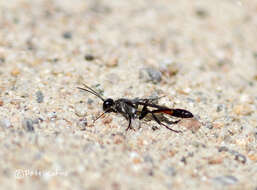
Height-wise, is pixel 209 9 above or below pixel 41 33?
above

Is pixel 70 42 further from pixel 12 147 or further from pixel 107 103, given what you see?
pixel 12 147

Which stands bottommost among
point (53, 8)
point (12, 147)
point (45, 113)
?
point (12, 147)

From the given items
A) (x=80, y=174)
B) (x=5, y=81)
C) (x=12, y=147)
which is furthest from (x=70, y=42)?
(x=80, y=174)

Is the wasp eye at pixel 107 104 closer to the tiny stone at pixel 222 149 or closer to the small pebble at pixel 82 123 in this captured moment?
the small pebble at pixel 82 123

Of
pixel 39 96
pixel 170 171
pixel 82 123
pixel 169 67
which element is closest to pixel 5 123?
pixel 39 96

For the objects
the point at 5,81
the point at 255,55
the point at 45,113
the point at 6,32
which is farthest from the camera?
the point at 255,55

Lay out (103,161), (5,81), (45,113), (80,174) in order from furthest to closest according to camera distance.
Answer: (5,81) < (45,113) < (103,161) < (80,174)

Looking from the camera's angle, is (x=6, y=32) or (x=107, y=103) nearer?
(x=107, y=103)
